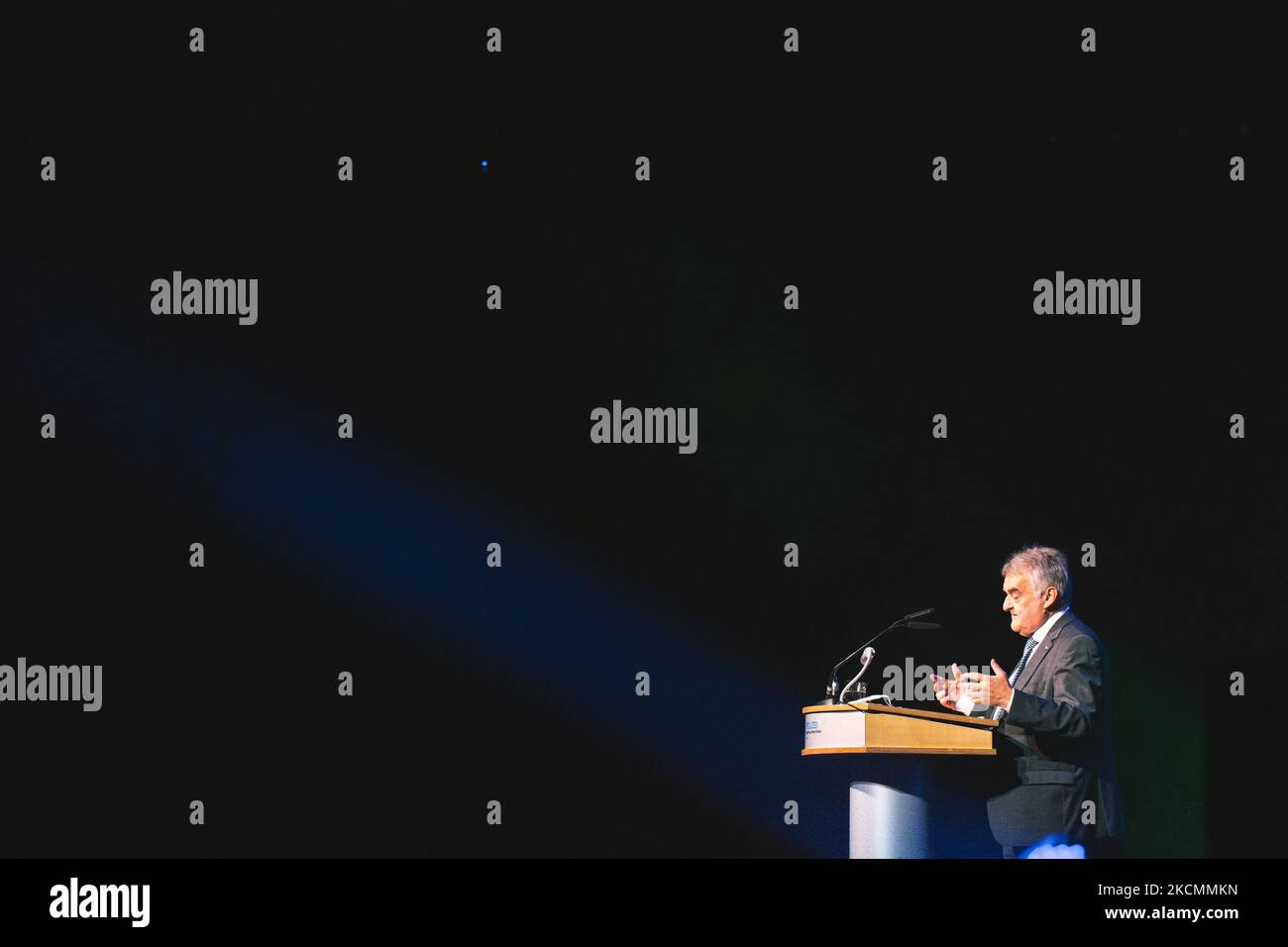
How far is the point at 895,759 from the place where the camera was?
4.64 metres

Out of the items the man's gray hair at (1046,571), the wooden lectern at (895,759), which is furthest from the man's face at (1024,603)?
the wooden lectern at (895,759)

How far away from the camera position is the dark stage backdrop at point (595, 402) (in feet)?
21.5

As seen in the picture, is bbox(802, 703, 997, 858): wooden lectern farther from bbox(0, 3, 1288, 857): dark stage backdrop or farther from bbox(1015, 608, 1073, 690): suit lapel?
bbox(0, 3, 1288, 857): dark stage backdrop

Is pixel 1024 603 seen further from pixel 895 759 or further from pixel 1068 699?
pixel 895 759

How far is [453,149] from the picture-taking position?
22.6 feet

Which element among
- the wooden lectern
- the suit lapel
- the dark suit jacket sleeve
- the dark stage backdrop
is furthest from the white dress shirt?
the dark stage backdrop

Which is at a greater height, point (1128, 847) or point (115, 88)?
point (115, 88)

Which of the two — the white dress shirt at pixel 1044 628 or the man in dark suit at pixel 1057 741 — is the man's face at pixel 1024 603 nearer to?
the white dress shirt at pixel 1044 628

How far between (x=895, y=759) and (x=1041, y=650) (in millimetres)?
921

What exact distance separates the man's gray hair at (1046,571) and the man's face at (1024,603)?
20 millimetres

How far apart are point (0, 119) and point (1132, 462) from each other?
5.66m

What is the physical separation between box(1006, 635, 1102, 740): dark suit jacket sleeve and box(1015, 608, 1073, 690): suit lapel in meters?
0.07

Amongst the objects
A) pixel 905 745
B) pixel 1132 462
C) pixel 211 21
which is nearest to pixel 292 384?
pixel 211 21
